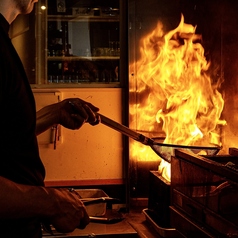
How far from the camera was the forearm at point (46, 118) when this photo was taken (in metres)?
1.55

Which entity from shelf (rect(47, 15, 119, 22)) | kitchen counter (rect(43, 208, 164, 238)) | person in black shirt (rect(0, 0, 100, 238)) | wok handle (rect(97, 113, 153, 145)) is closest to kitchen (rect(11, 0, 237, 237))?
shelf (rect(47, 15, 119, 22))

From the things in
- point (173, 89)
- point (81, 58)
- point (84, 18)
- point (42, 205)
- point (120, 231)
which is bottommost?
point (120, 231)

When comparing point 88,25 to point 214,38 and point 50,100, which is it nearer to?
point 50,100

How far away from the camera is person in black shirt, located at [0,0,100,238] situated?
3.23 feet

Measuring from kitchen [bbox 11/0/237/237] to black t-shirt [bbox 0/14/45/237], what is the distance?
1234 mm

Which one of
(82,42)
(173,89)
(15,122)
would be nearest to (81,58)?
(82,42)

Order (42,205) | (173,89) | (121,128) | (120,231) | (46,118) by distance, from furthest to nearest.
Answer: (173,89)
(120,231)
(121,128)
(46,118)
(42,205)

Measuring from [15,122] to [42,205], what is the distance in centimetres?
22

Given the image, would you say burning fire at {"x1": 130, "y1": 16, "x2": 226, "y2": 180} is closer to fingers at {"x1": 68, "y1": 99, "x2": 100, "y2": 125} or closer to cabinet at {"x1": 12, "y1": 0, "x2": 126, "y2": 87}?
cabinet at {"x1": 12, "y1": 0, "x2": 126, "y2": 87}

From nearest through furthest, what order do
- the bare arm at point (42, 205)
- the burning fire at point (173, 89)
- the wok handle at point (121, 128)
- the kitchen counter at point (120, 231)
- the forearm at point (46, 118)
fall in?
the bare arm at point (42, 205) → the forearm at point (46, 118) → the wok handle at point (121, 128) → the kitchen counter at point (120, 231) → the burning fire at point (173, 89)

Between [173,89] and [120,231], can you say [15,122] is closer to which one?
[120,231]

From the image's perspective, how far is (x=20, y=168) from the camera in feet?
3.59

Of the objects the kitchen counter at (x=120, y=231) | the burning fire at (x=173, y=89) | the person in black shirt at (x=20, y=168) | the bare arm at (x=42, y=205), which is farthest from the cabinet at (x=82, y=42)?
the bare arm at (x=42, y=205)

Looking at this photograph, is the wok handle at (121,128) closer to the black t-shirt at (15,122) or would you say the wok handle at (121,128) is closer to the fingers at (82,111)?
the fingers at (82,111)
